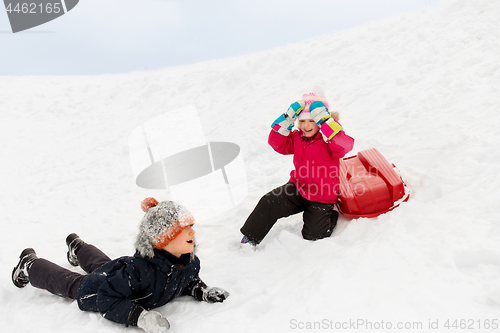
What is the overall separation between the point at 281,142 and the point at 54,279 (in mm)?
2058

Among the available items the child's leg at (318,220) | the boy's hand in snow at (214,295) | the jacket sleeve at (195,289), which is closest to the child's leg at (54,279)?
the jacket sleeve at (195,289)

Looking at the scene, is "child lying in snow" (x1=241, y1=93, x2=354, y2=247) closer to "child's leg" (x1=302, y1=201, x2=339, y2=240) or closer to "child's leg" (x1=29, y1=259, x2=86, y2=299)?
"child's leg" (x1=302, y1=201, x2=339, y2=240)

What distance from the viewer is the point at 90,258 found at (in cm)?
284

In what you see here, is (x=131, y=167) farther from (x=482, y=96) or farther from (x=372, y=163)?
(x=482, y=96)

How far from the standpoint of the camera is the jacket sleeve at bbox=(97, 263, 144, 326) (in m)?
2.13

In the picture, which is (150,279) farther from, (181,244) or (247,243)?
(247,243)

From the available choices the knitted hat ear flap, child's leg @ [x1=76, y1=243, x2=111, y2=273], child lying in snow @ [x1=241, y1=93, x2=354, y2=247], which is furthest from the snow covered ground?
the knitted hat ear flap

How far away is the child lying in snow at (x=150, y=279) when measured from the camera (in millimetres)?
2143

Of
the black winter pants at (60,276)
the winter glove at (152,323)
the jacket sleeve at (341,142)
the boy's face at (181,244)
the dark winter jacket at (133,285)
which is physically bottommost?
the black winter pants at (60,276)

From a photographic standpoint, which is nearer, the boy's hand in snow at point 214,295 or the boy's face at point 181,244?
the boy's face at point 181,244

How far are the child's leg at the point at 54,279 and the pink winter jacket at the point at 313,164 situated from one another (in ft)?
6.19

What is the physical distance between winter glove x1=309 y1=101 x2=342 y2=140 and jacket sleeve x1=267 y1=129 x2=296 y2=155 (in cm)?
35

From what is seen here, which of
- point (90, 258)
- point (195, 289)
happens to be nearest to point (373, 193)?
point (195, 289)

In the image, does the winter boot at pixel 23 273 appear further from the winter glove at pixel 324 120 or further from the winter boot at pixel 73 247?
the winter glove at pixel 324 120
